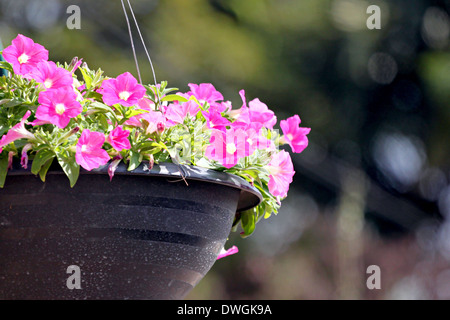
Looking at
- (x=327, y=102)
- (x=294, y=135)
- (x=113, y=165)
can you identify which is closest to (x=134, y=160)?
(x=113, y=165)

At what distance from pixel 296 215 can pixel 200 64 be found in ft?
5.41

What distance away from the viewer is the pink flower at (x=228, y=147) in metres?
0.90

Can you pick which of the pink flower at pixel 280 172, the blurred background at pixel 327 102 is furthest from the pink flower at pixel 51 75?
the blurred background at pixel 327 102

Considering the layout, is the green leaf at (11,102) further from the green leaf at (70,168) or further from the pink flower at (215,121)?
the pink flower at (215,121)

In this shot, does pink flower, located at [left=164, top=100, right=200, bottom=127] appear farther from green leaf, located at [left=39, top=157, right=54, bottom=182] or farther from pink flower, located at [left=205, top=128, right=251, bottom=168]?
green leaf, located at [left=39, top=157, right=54, bottom=182]

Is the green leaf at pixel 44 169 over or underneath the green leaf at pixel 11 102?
underneath

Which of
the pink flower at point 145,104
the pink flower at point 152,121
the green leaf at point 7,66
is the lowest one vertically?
the pink flower at point 152,121

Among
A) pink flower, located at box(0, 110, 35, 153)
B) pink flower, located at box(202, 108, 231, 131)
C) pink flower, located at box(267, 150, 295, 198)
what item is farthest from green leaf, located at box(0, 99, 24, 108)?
pink flower, located at box(267, 150, 295, 198)

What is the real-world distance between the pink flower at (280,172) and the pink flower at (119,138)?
0.85 ft

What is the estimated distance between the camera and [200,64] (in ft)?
16.4

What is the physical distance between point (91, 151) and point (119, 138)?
0.16 ft

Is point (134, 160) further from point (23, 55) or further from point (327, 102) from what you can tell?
point (327, 102)

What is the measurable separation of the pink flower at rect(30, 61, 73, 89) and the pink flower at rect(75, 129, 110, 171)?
0.11m

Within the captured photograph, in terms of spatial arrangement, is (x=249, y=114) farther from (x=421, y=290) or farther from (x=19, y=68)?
(x=421, y=290)
